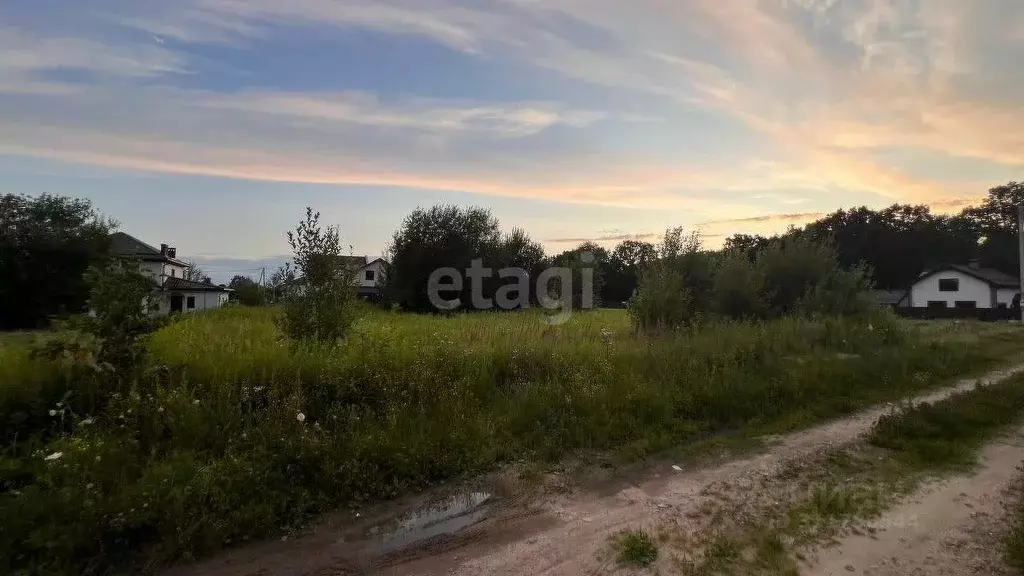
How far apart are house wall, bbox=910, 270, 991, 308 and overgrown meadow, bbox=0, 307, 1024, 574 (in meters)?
46.7

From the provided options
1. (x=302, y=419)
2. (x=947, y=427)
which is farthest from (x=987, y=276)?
(x=302, y=419)

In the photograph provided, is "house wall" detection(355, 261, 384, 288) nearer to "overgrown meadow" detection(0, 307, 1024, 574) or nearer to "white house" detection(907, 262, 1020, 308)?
"overgrown meadow" detection(0, 307, 1024, 574)

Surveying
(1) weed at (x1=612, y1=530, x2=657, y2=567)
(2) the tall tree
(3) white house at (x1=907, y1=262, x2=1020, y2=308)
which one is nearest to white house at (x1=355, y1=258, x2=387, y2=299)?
(1) weed at (x1=612, y1=530, x2=657, y2=567)

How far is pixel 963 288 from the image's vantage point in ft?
143

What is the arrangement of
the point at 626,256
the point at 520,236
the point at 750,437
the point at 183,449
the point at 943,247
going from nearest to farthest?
the point at 183,449 → the point at 750,437 → the point at 520,236 → the point at 943,247 → the point at 626,256

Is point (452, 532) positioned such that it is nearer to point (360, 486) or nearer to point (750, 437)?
point (360, 486)

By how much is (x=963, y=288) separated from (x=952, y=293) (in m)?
0.86

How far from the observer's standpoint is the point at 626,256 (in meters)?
65.4

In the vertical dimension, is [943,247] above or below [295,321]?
above

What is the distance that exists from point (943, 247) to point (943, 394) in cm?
6541

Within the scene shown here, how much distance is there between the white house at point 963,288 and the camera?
42.0m

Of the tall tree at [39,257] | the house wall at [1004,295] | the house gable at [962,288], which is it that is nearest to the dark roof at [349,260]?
the tall tree at [39,257]

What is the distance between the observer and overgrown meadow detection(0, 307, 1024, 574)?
11.2ft

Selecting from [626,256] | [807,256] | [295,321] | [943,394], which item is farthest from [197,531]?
[626,256]
